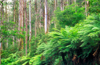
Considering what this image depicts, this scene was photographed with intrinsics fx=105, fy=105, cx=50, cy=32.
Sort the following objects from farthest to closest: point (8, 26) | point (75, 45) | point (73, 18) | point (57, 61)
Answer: point (73, 18)
point (8, 26)
point (57, 61)
point (75, 45)

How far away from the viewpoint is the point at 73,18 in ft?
40.3

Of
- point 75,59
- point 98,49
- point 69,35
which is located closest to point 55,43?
point 69,35

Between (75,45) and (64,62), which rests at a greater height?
(75,45)

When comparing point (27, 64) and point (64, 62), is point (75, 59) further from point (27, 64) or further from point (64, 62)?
point (27, 64)

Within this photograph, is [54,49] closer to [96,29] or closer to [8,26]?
[96,29]

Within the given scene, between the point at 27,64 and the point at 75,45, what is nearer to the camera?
the point at 75,45

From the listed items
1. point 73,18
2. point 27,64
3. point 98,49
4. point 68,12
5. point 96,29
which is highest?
point 68,12

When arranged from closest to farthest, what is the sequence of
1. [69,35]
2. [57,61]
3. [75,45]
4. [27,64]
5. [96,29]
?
[96,29] < [75,45] < [69,35] < [57,61] < [27,64]

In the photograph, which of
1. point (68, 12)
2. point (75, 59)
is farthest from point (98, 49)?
point (68, 12)

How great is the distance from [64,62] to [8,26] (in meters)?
5.06

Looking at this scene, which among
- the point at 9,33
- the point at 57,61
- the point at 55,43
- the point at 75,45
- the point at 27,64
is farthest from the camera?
the point at 27,64

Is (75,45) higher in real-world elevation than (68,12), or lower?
lower

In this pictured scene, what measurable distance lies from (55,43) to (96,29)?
259cm

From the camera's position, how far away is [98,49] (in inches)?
189
